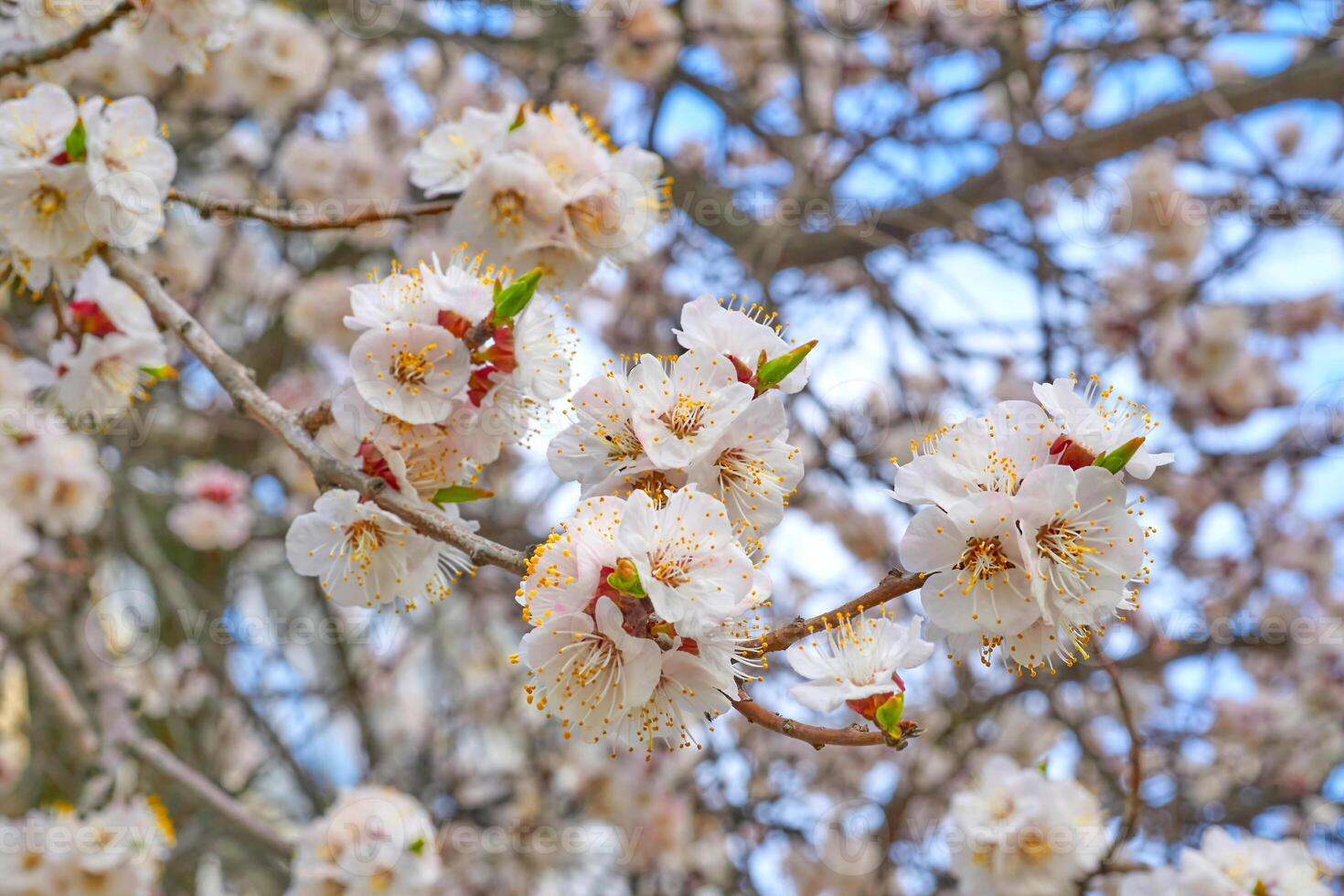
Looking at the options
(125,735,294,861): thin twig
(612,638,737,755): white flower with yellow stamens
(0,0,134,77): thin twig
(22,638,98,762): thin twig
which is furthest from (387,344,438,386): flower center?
(22,638,98,762): thin twig

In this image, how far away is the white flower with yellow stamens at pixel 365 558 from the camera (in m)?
1.39

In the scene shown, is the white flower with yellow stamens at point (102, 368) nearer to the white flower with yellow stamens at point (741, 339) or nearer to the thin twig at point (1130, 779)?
the white flower with yellow stamens at point (741, 339)

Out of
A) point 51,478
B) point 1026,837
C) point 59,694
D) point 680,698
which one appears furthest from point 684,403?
point 59,694

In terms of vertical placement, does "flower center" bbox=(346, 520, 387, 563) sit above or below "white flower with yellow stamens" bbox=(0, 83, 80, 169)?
below

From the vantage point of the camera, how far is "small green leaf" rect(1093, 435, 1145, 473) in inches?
44.7

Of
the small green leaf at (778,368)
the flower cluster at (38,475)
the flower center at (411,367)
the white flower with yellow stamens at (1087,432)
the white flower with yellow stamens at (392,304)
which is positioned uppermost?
the white flower with yellow stamens at (1087,432)

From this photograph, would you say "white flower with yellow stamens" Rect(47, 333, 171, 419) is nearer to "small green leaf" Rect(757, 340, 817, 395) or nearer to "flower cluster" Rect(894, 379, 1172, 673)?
"small green leaf" Rect(757, 340, 817, 395)

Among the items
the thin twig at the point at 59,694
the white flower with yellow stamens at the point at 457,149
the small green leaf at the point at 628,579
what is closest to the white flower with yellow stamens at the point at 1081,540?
the small green leaf at the point at 628,579

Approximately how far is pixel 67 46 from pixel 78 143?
273 mm

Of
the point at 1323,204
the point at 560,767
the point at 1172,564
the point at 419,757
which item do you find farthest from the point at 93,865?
the point at 1323,204

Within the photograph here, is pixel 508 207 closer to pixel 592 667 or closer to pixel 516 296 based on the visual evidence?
pixel 516 296

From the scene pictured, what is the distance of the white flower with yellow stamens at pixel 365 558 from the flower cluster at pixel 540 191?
1.90ft

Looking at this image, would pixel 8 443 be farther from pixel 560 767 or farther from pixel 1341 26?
pixel 1341 26

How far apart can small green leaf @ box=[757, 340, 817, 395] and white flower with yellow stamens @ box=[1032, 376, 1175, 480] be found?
0.26 metres
